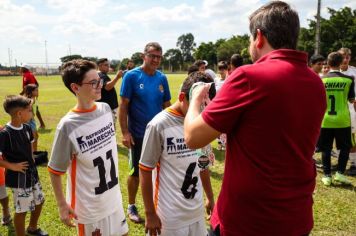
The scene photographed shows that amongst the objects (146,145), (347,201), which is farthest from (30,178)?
(347,201)

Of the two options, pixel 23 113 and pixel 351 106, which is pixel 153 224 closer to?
pixel 23 113

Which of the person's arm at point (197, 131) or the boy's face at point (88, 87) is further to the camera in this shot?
the boy's face at point (88, 87)

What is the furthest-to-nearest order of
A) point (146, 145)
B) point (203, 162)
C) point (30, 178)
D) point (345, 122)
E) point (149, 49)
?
point (345, 122) → point (149, 49) → point (30, 178) → point (146, 145) → point (203, 162)

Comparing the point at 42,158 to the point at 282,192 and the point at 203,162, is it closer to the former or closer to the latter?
the point at 203,162

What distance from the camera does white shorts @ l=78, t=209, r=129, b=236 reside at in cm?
296

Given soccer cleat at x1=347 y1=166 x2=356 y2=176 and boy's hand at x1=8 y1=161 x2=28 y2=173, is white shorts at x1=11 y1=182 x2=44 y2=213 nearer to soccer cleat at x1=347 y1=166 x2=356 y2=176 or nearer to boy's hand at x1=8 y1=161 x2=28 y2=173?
boy's hand at x1=8 y1=161 x2=28 y2=173

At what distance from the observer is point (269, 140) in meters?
1.64

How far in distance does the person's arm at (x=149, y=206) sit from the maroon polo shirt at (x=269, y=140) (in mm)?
882

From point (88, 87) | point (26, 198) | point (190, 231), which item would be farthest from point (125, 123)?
point (190, 231)

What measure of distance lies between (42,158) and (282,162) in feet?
22.8

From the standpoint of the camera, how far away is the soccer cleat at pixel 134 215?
4.88 meters

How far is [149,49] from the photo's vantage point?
495 cm

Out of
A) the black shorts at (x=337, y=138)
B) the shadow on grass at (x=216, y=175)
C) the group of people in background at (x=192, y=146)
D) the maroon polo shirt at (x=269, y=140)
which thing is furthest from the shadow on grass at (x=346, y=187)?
the maroon polo shirt at (x=269, y=140)

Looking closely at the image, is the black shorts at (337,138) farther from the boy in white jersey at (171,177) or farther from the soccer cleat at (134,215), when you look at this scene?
the boy in white jersey at (171,177)
